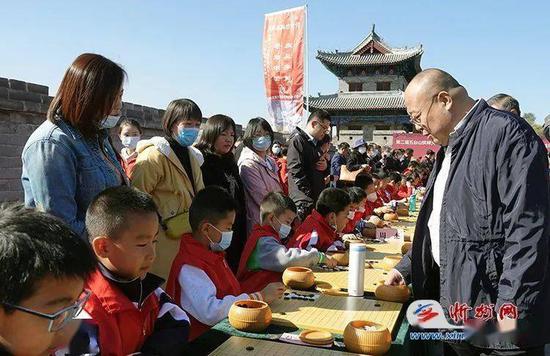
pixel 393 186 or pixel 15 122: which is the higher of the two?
pixel 15 122

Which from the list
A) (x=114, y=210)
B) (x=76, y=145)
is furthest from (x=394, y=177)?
(x=114, y=210)

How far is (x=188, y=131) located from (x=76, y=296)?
192 cm

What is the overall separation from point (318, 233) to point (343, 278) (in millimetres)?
767

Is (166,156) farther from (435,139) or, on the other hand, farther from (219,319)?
(435,139)

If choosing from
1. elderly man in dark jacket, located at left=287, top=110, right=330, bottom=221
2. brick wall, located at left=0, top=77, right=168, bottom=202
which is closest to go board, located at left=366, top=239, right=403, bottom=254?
elderly man in dark jacket, located at left=287, top=110, right=330, bottom=221

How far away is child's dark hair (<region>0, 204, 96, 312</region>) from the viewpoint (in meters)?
0.90

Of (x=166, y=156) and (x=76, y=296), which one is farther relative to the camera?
(x=166, y=156)

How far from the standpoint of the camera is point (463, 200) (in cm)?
165

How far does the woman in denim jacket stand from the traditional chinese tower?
27898 mm

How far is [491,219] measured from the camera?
1.55 metres

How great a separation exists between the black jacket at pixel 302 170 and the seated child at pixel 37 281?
129 inches

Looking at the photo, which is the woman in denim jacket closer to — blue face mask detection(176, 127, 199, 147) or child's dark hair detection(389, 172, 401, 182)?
blue face mask detection(176, 127, 199, 147)

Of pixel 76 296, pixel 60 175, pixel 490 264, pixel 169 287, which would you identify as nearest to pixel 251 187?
pixel 169 287

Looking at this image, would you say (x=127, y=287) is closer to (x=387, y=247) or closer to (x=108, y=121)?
(x=108, y=121)
